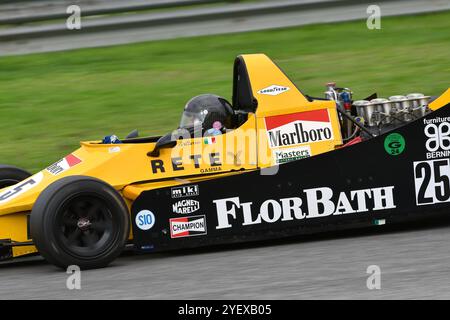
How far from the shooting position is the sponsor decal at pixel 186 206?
643 centimetres

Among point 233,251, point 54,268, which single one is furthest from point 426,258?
point 54,268

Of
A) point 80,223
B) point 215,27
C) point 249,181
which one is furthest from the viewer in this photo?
point 215,27

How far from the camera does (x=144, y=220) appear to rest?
21.0ft

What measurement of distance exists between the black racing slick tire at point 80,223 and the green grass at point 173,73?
10.2 ft

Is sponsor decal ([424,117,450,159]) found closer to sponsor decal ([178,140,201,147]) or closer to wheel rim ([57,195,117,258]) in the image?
sponsor decal ([178,140,201,147])

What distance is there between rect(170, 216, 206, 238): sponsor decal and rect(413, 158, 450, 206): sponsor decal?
5.19 ft

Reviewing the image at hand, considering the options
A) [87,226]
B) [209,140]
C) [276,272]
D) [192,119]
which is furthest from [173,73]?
[276,272]

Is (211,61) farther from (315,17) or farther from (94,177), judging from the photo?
(94,177)

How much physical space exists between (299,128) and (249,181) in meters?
0.61

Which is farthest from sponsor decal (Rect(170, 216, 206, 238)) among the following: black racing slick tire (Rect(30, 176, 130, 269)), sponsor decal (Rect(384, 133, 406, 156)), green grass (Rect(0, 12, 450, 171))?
green grass (Rect(0, 12, 450, 171))

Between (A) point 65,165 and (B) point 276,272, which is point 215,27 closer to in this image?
(A) point 65,165
